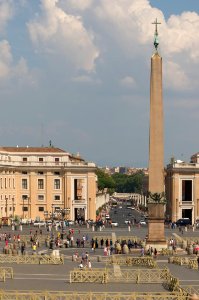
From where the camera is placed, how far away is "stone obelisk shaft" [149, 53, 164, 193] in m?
48.8

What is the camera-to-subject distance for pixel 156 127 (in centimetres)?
4891

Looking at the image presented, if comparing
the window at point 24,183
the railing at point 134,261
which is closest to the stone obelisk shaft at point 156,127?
the railing at point 134,261

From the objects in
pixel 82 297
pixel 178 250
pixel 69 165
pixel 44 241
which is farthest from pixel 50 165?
pixel 82 297

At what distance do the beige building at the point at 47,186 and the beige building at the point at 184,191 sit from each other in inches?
358

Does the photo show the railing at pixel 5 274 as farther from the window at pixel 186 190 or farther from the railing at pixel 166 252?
the window at pixel 186 190

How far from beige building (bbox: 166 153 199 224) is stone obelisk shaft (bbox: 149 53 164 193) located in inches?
2079

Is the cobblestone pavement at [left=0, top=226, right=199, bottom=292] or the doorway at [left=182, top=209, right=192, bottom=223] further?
the doorway at [left=182, top=209, right=192, bottom=223]

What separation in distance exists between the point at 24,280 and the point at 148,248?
575 inches

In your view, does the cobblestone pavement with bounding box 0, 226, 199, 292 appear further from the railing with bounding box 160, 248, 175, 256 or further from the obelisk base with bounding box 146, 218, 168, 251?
the obelisk base with bounding box 146, 218, 168, 251

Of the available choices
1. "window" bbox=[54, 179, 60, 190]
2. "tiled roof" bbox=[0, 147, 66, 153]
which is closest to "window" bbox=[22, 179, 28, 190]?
"window" bbox=[54, 179, 60, 190]

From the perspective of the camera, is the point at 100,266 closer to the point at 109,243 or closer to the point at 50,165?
the point at 109,243

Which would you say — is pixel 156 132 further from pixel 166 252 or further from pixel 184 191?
pixel 184 191

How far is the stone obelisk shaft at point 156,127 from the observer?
48750 millimetres

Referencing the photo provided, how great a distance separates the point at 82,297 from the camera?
27.5 m
